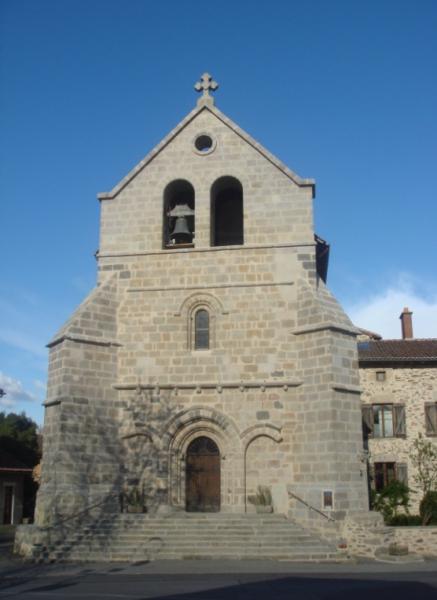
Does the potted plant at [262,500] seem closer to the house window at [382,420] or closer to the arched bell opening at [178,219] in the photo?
the arched bell opening at [178,219]

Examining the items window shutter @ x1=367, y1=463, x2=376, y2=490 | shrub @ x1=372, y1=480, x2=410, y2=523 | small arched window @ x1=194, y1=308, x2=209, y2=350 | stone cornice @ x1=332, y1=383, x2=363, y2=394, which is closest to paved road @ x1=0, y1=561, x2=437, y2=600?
stone cornice @ x1=332, y1=383, x2=363, y2=394

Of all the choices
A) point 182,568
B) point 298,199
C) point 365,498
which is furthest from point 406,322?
point 182,568

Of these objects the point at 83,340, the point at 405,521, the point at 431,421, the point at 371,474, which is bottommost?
the point at 405,521

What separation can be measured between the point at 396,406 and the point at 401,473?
2.57 metres

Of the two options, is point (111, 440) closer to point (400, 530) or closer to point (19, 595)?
point (19, 595)

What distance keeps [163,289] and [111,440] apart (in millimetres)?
4878

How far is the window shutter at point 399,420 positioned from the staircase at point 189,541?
378 inches

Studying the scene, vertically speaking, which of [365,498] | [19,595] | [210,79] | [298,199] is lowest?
[19,595]

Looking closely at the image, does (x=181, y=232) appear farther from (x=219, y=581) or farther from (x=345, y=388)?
(x=219, y=581)

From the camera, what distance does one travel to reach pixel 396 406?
84.5 feet

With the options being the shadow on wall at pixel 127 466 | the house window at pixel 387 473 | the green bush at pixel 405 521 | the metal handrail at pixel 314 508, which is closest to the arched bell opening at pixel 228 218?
the shadow on wall at pixel 127 466

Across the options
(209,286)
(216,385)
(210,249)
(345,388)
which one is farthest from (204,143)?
(345,388)

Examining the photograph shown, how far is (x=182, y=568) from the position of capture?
14.7 metres

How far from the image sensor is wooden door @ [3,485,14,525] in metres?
32.3
